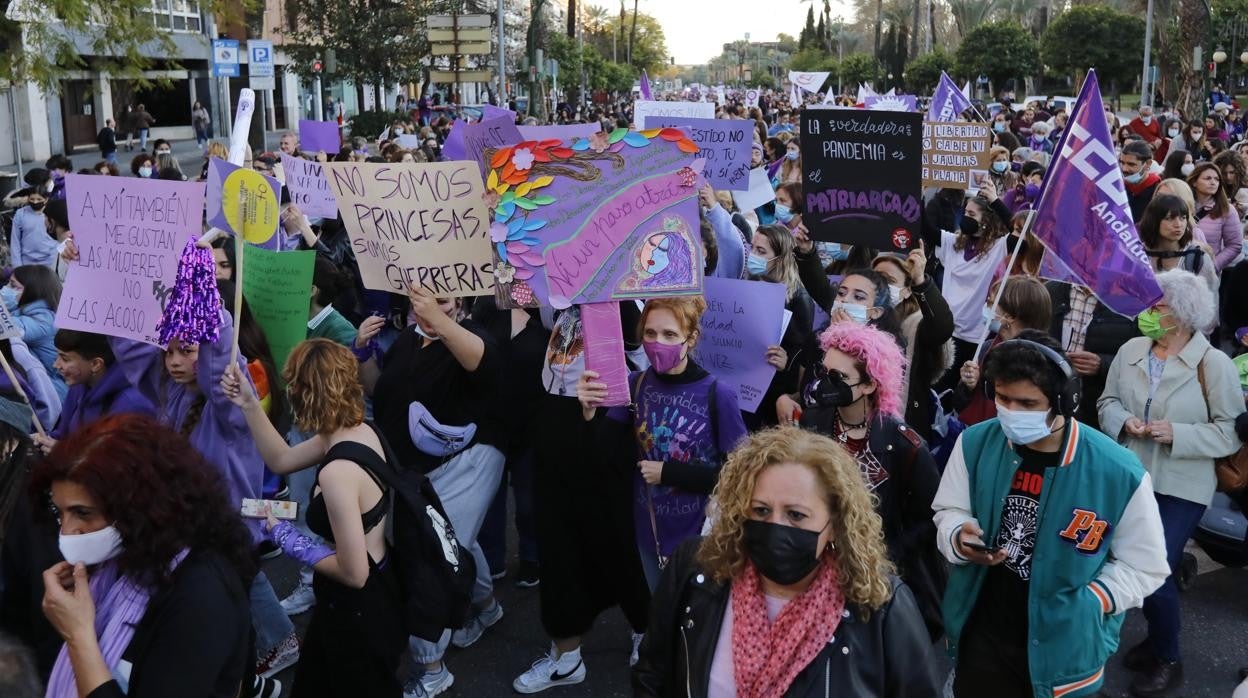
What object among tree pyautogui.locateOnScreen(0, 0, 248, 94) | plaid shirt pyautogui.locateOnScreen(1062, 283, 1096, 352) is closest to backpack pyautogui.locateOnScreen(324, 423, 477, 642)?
plaid shirt pyautogui.locateOnScreen(1062, 283, 1096, 352)

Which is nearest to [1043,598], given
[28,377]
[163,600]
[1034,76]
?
[163,600]

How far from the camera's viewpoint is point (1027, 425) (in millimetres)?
3359

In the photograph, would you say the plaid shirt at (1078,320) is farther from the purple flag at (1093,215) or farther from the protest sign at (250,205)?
the protest sign at (250,205)

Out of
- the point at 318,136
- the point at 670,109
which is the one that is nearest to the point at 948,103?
the point at 670,109

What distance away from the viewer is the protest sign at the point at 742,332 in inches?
203

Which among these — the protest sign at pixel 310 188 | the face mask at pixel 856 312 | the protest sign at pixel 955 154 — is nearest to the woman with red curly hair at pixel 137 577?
the face mask at pixel 856 312

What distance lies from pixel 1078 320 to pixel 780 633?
3938 mm

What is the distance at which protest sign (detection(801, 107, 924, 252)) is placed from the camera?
581cm

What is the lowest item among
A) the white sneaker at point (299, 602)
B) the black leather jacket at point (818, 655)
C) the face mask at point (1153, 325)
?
the white sneaker at point (299, 602)

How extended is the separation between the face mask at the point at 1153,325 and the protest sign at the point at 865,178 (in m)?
1.23

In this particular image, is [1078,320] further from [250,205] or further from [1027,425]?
[250,205]

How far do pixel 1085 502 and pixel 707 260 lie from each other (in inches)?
120

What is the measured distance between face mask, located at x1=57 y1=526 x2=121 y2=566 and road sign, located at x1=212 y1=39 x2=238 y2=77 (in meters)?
14.3

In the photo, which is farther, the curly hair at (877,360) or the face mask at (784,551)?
the curly hair at (877,360)
